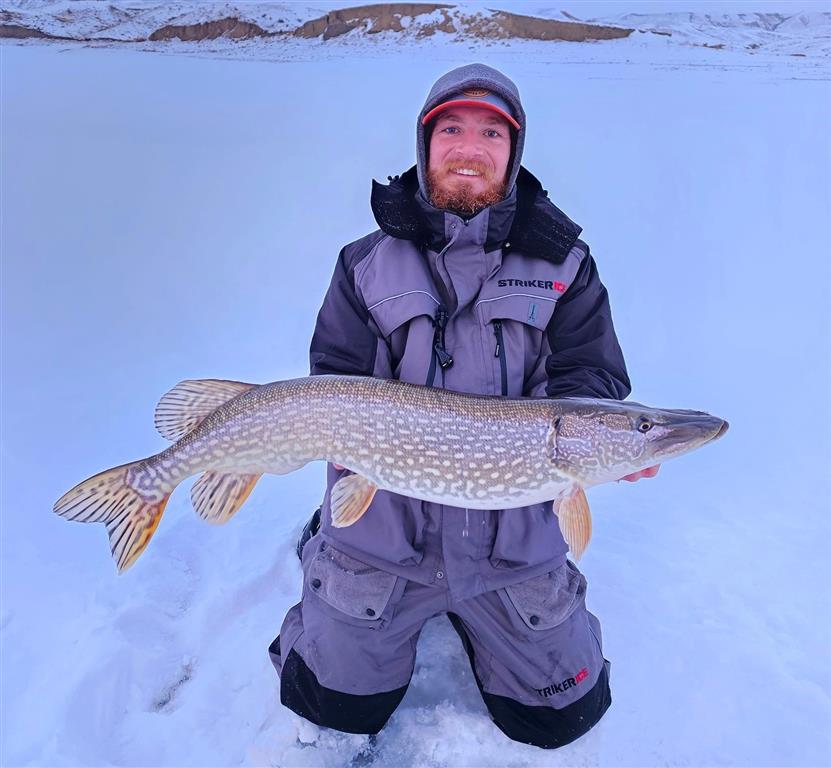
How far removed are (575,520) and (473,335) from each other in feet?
1.64

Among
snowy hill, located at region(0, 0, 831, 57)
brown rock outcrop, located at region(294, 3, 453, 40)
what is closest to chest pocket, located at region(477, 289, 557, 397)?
snowy hill, located at region(0, 0, 831, 57)

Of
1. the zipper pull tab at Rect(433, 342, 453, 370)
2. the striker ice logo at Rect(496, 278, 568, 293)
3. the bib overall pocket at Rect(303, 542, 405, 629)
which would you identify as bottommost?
the bib overall pocket at Rect(303, 542, 405, 629)

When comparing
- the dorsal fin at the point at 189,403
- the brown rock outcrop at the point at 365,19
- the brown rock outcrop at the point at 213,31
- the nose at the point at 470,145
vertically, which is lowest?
the dorsal fin at the point at 189,403

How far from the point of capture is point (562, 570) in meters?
1.39

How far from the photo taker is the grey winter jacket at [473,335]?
4.36 feet

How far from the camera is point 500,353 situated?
134 cm

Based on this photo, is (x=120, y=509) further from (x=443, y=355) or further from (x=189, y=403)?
(x=443, y=355)

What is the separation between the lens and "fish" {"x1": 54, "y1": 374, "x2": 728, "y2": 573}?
48.3 inches

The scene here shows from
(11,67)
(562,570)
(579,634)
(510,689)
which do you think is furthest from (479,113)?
(11,67)

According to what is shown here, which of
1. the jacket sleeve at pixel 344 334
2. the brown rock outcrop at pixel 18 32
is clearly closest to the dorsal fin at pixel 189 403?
the jacket sleeve at pixel 344 334

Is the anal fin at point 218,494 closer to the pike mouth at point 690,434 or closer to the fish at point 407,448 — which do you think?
the fish at point 407,448

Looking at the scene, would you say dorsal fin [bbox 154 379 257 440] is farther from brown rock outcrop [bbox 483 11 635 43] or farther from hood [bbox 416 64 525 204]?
brown rock outcrop [bbox 483 11 635 43]

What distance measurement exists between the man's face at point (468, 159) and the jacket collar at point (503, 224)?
8 centimetres

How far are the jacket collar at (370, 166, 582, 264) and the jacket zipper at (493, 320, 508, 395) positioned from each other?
0.66ft
